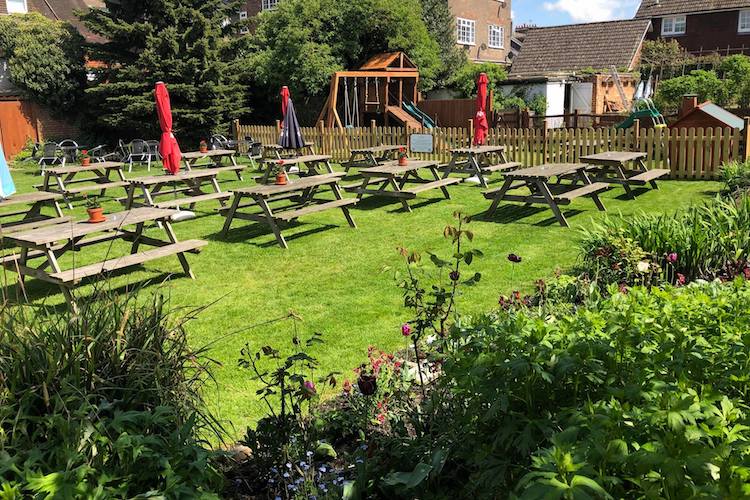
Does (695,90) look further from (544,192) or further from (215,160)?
(544,192)

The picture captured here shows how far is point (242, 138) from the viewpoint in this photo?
22.8 meters

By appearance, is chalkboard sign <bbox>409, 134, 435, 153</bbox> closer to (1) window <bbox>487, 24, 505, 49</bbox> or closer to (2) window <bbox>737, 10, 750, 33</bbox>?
(2) window <bbox>737, 10, 750, 33</bbox>

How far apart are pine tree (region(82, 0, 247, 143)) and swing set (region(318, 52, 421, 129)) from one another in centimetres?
466

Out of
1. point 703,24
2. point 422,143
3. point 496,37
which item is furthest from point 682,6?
point 422,143

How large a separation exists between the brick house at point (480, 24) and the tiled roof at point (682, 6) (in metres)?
9.57

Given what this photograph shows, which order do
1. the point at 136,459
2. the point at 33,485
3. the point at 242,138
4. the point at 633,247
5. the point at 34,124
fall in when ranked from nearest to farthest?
the point at 33,485, the point at 136,459, the point at 633,247, the point at 242,138, the point at 34,124

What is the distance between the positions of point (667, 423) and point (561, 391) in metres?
0.64

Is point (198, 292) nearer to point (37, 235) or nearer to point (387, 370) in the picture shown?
point (37, 235)

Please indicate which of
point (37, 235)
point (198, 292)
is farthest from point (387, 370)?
point (37, 235)

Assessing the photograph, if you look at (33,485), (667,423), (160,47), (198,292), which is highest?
(160,47)

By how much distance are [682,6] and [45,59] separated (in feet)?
109

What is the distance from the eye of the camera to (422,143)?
16781 mm

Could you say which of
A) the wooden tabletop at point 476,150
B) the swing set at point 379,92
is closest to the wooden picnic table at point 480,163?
the wooden tabletop at point 476,150

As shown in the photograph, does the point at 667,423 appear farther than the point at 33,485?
No
